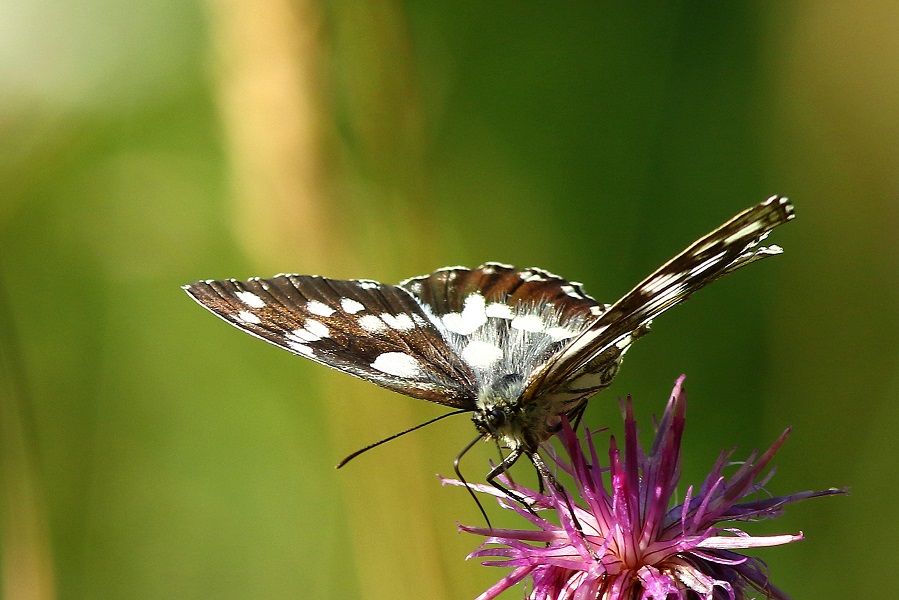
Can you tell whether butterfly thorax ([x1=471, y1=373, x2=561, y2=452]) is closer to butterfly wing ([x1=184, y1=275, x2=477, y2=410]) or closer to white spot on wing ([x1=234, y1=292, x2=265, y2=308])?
butterfly wing ([x1=184, y1=275, x2=477, y2=410])

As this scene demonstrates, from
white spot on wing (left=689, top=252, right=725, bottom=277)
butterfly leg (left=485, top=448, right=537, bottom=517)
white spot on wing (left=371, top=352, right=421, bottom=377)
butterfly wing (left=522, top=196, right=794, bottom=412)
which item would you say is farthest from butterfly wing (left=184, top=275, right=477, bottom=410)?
white spot on wing (left=689, top=252, right=725, bottom=277)

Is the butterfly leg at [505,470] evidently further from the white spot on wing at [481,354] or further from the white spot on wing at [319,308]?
the white spot on wing at [319,308]

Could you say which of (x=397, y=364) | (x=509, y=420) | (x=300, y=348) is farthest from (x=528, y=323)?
(x=300, y=348)

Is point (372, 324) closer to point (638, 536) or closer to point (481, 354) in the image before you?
point (481, 354)

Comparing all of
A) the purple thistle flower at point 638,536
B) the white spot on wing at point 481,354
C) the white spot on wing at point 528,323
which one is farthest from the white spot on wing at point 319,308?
the purple thistle flower at point 638,536

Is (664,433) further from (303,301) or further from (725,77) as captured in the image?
(725,77)
